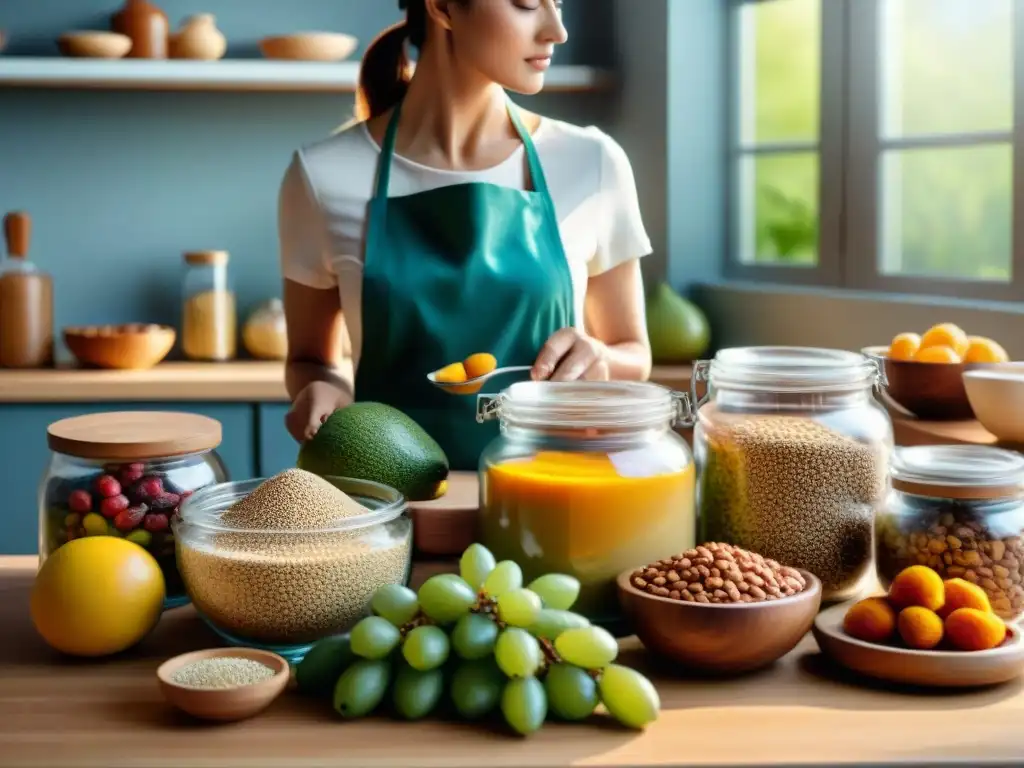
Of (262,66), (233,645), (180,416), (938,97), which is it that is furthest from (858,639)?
(262,66)

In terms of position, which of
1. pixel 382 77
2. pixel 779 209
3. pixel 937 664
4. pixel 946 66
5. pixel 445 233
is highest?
pixel 946 66

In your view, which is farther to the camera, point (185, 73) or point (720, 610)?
point (185, 73)

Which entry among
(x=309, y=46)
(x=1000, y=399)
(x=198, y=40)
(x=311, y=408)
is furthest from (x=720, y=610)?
(x=198, y=40)

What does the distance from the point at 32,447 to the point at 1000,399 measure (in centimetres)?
226

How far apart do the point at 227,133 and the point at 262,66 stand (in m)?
0.37

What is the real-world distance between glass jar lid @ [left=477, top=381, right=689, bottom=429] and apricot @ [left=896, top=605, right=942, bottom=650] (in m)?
0.24

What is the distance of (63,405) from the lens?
3025 mm

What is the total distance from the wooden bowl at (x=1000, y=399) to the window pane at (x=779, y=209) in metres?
1.52

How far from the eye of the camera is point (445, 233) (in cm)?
177

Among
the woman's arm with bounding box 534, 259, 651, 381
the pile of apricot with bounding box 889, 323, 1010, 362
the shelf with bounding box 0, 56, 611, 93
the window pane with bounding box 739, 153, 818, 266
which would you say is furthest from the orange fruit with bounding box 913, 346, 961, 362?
the shelf with bounding box 0, 56, 611, 93

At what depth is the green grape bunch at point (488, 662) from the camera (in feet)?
2.65

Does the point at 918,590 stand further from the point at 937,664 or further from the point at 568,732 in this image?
the point at 568,732

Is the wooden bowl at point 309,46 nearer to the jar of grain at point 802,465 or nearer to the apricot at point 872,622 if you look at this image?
the jar of grain at point 802,465

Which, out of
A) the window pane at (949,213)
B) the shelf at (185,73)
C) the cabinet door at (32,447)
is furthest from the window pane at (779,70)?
the cabinet door at (32,447)
